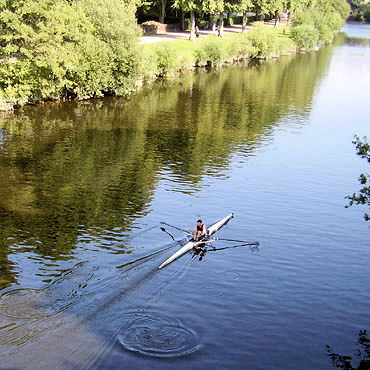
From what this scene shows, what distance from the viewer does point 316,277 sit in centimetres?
2362

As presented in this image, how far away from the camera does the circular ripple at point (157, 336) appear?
17.4 m

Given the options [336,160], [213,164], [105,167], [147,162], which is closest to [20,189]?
[105,167]

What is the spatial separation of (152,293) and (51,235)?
7996 mm

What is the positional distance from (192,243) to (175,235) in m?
1.90

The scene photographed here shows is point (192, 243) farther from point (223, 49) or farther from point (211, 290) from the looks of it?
Result: point (223, 49)

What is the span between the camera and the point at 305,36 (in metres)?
116

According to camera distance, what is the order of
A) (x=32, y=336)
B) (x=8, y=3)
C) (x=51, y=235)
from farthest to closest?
(x=8, y=3)
(x=51, y=235)
(x=32, y=336)

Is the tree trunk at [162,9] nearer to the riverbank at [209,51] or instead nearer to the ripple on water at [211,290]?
the riverbank at [209,51]

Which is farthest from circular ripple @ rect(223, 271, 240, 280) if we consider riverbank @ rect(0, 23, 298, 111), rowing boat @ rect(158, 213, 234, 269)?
riverbank @ rect(0, 23, 298, 111)

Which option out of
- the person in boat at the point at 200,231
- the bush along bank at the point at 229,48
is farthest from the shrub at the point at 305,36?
the person in boat at the point at 200,231

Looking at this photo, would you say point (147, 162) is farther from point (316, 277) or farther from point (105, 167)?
point (316, 277)

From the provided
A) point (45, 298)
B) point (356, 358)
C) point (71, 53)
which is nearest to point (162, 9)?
point (71, 53)

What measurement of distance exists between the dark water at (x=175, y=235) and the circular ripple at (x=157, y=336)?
0.21 ft

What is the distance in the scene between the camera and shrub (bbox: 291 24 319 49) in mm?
116438
